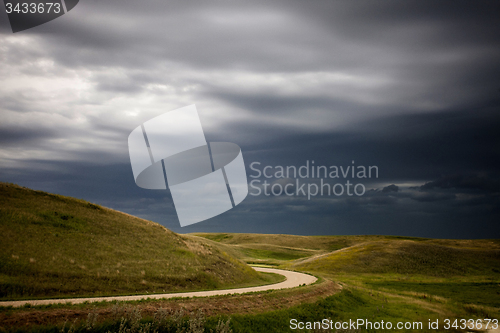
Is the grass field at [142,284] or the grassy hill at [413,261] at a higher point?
the grass field at [142,284]

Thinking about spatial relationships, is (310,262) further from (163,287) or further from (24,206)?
(24,206)

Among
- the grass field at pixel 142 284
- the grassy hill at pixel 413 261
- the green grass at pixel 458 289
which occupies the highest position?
the grass field at pixel 142 284

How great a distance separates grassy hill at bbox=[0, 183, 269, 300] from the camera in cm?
2334

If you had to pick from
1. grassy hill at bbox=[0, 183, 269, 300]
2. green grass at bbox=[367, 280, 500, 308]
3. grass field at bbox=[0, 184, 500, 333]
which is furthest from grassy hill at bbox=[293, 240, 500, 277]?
grassy hill at bbox=[0, 183, 269, 300]

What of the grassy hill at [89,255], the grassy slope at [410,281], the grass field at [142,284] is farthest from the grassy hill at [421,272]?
the grassy hill at [89,255]

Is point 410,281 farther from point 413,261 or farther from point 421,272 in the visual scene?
point 413,261

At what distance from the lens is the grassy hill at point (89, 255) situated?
76.6 feet

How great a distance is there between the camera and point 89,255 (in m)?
28.7

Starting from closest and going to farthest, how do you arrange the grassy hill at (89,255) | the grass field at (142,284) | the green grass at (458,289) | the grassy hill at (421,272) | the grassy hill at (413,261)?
1. the grass field at (142,284)
2. the grassy hill at (89,255)
3. the green grass at (458,289)
4. the grassy hill at (421,272)
5. the grassy hill at (413,261)

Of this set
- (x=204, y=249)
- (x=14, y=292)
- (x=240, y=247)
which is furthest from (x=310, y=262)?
(x=14, y=292)

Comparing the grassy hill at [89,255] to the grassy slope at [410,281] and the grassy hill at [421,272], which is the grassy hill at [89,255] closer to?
the grassy slope at [410,281]

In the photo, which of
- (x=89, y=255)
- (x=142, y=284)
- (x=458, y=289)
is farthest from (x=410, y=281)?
(x=89, y=255)

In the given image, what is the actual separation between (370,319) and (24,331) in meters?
24.3

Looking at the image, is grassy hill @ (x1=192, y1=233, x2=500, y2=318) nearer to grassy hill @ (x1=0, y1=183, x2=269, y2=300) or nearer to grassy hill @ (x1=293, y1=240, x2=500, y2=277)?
grassy hill @ (x1=293, y1=240, x2=500, y2=277)
